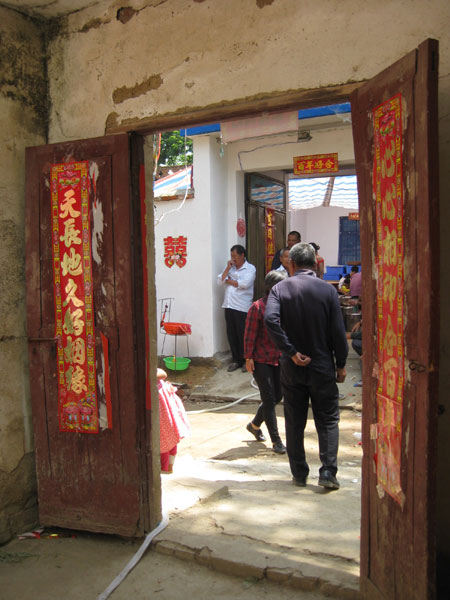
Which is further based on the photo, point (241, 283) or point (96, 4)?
point (241, 283)

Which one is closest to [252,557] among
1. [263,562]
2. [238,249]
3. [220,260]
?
[263,562]

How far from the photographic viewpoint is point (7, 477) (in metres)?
3.28

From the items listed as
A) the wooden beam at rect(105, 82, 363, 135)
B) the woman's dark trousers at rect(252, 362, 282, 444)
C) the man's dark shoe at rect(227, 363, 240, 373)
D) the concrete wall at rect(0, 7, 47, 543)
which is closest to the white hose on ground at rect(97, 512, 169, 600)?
the concrete wall at rect(0, 7, 47, 543)

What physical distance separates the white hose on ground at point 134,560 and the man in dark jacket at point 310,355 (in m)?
1.19

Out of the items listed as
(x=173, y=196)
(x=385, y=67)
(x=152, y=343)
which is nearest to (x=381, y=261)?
(x=385, y=67)

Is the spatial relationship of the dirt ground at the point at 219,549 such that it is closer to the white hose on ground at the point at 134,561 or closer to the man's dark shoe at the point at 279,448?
the white hose on ground at the point at 134,561

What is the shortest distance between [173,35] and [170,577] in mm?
2903

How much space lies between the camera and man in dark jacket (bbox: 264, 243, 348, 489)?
382 centimetres

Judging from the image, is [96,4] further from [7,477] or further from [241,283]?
[241,283]

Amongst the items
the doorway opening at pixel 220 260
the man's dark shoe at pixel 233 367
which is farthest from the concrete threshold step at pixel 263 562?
the man's dark shoe at pixel 233 367

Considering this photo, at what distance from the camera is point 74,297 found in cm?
321

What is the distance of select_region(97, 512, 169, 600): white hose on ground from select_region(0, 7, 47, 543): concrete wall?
834mm

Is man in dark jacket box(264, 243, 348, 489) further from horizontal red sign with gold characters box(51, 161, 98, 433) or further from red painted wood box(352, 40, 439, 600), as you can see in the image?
red painted wood box(352, 40, 439, 600)

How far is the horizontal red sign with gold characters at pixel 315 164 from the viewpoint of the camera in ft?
25.2
